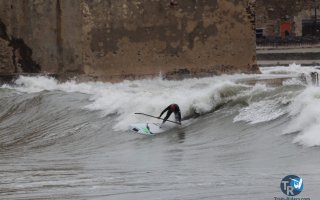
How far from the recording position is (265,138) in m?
10.3

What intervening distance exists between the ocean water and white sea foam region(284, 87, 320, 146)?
2 cm

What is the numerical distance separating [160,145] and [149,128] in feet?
5.74

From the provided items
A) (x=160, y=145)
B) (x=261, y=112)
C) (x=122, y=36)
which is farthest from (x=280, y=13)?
(x=160, y=145)

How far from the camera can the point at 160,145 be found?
1140 centimetres

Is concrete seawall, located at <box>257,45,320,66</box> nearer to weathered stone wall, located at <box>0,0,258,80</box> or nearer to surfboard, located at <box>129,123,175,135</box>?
weathered stone wall, located at <box>0,0,258,80</box>

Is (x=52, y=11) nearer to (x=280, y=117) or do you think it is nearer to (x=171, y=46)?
(x=171, y=46)

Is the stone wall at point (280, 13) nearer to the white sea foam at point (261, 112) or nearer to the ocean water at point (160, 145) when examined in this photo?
the ocean water at point (160, 145)

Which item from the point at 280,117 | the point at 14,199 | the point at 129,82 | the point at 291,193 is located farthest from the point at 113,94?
the point at 291,193

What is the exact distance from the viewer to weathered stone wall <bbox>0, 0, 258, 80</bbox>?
2075cm
